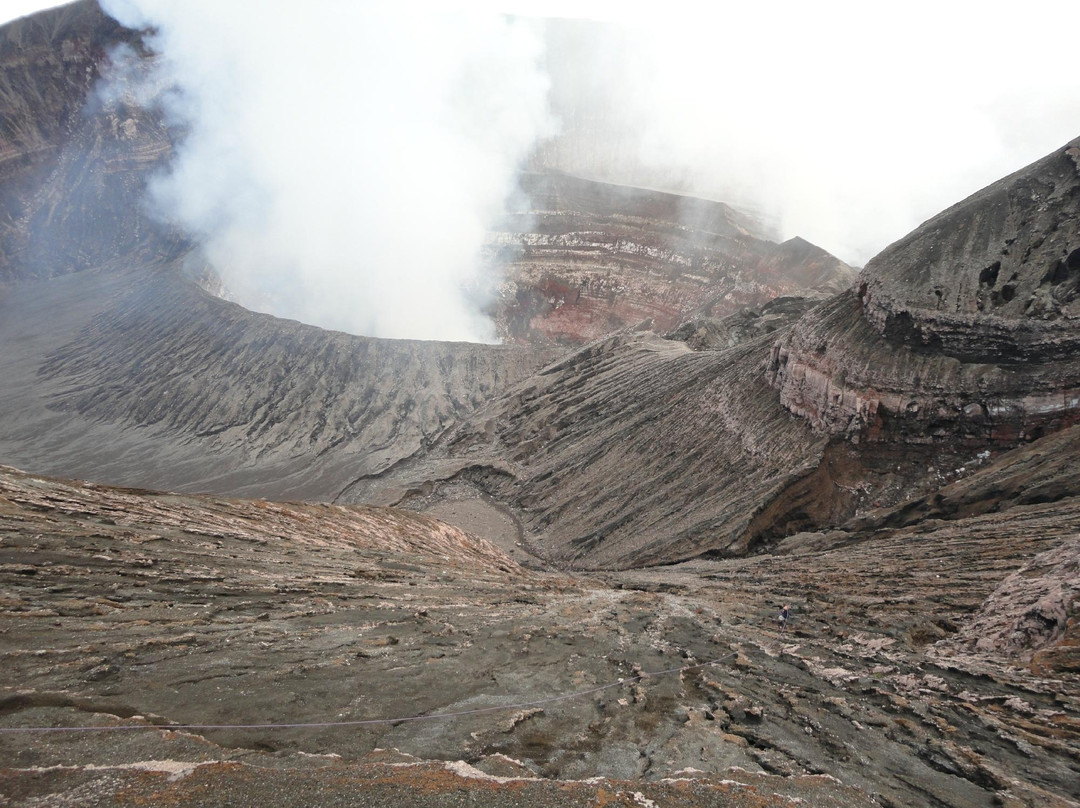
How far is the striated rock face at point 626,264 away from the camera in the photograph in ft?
229

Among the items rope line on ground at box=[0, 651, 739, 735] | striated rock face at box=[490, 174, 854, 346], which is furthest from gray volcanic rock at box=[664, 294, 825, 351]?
rope line on ground at box=[0, 651, 739, 735]

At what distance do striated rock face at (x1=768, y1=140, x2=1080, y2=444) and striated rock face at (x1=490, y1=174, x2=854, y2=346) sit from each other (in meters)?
42.7

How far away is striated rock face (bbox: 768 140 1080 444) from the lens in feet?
68.8

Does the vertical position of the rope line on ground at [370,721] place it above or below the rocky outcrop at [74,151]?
below

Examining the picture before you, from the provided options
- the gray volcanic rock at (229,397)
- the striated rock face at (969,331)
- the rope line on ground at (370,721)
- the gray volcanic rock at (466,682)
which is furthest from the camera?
the gray volcanic rock at (229,397)

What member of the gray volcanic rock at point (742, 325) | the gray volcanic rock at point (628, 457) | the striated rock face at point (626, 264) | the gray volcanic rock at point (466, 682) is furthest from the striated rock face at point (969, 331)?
the striated rock face at point (626, 264)

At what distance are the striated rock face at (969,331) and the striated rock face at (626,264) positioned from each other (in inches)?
1680

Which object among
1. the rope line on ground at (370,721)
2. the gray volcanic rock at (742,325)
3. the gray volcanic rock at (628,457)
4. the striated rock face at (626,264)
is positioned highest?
Result: the striated rock face at (626,264)

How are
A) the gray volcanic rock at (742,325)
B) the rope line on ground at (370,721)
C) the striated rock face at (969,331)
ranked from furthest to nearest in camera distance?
1. the gray volcanic rock at (742,325)
2. the striated rock face at (969,331)
3. the rope line on ground at (370,721)

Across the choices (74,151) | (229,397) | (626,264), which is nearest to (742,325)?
(626,264)

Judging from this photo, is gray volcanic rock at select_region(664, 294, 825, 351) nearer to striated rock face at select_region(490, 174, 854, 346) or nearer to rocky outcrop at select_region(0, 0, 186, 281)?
striated rock face at select_region(490, 174, 854, 346)

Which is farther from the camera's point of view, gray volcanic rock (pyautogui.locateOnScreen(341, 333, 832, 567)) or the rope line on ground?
gray volcanic rock (pyautogui.locateOnScreen(341, 333, 832, 567))

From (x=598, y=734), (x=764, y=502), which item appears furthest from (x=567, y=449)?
(x=598, y=734)

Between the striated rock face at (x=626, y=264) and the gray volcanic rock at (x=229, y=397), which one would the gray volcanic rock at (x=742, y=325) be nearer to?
the gray volcanic rock at (x=229, y=397)
